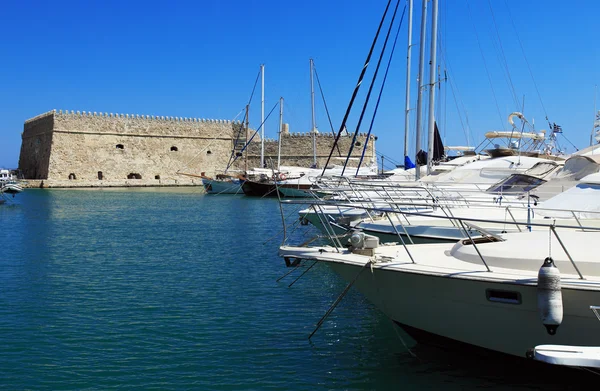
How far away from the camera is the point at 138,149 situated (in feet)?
153

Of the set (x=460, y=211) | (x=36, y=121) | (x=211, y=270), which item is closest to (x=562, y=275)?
(x=460, y=211)

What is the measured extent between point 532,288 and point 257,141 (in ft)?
148

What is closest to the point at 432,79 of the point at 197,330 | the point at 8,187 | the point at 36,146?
the point at 197,330

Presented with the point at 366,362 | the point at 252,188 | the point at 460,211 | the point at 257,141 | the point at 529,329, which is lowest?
the point at 366,362

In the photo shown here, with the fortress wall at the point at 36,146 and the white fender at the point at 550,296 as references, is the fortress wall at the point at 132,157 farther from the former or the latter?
the white fender at the point at 550,296

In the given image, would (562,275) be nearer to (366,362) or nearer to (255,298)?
(366,362)

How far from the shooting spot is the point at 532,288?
197 inches

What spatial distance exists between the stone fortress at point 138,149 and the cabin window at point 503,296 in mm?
36901

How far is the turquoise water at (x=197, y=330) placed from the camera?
579 centimetres

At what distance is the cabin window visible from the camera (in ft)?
16.8

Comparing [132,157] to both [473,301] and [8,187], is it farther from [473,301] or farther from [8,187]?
[473,301]

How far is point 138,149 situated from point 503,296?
144ft

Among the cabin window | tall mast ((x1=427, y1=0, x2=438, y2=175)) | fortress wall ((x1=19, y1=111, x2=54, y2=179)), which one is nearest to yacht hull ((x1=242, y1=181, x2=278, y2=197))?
fortress wall ((x1=19, y1=111, x2=54, y2=179))

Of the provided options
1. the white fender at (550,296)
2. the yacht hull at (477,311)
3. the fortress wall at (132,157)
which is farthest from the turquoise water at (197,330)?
the fortress wall at (132,157)
